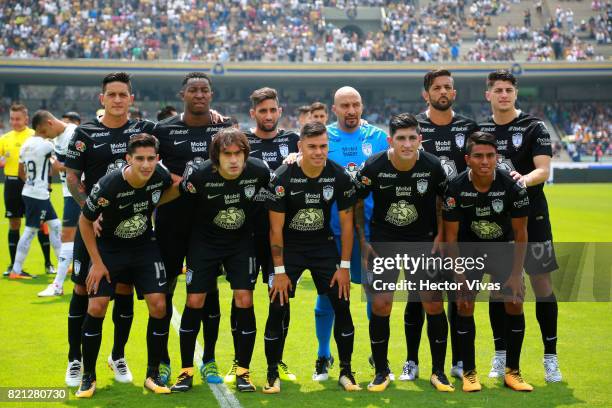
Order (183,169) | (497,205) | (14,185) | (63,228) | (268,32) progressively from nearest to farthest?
1. (497,205)
2. (183,169)
3. (63,228)
4. (14,185)
5. (268,32)

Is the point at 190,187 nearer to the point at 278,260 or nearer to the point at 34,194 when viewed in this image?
the point at 278,260

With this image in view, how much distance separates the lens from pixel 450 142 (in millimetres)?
6852

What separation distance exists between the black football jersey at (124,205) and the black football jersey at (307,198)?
0.99 metres

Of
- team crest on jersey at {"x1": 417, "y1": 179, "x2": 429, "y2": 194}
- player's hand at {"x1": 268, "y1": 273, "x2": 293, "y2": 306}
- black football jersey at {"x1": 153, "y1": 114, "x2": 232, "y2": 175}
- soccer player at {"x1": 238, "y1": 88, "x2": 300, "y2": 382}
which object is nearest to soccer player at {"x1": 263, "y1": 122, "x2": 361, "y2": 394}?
player's hand at {"x1": 268, "y1": 273, "x2": 293, "y2": 306}

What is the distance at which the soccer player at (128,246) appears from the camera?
611cm

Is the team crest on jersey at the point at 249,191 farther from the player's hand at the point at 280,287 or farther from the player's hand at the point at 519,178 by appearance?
the player's hand at the point at 519,178

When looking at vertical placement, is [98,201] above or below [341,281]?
above

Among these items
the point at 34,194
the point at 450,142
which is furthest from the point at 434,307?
the point at 34,194

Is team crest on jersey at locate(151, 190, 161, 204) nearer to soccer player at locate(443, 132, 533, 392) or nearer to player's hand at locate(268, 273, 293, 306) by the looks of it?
player's hand at locate(268, 273, 293, 306)

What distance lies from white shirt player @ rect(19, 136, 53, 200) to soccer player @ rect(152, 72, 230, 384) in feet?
18.2

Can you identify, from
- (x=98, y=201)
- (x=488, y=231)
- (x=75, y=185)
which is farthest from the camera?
(x=75, y=185)

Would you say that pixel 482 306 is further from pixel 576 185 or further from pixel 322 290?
pixel 576 185

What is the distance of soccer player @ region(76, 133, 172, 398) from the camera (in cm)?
611

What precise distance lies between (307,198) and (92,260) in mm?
1883
